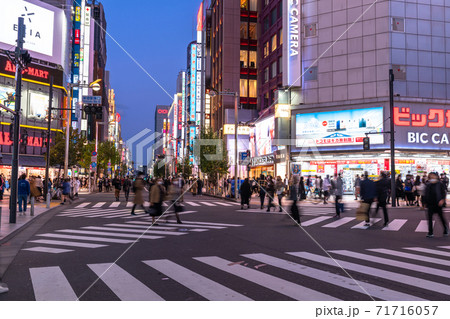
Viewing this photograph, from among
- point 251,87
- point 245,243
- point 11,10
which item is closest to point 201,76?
point 251,87

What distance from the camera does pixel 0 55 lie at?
50312 mm

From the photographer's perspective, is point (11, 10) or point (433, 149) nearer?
point (433, 149)

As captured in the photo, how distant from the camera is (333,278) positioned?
21.6 feet

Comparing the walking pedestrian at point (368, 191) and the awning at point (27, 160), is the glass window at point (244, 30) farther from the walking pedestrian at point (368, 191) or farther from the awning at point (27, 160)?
the walking pedestrian at point (368, 191)

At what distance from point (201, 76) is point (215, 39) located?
2886cm

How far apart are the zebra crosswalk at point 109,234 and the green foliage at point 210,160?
85.5 feet

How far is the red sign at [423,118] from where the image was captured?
110 feet

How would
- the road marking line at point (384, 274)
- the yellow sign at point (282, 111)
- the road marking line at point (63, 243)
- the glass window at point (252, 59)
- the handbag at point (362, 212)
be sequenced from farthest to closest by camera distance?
the glass window at point (252, 59)
the yellow sign at point (282, 111)
the handbag at point (362, 212)
the road marking line at point (63, 243)
the road marking line at point (384, 274)

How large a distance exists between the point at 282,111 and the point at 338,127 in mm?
5635

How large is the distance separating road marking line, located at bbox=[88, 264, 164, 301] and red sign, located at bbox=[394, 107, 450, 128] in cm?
3095

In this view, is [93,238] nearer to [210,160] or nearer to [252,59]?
[210,160]

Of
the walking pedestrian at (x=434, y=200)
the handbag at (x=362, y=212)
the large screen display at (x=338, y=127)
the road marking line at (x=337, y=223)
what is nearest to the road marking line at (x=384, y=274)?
the walking pedestrian at (x=434, y=200)

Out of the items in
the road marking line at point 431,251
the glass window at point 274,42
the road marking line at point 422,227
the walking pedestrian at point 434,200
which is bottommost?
the road marking line at point 422,227
